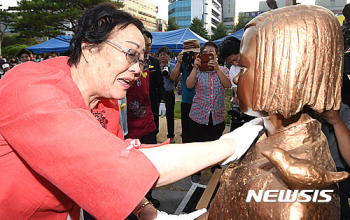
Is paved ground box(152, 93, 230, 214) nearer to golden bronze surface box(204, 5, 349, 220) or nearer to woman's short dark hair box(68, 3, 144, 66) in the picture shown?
golden bronze surface box(204, 5, 349, 220)

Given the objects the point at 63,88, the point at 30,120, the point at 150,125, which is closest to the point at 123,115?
the point at 150,125

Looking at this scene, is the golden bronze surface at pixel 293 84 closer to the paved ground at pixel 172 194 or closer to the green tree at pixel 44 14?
the paved ground at pixel 172 194

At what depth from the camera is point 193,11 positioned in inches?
2931

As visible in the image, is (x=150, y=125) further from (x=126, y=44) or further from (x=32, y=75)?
(x=32, y=75)

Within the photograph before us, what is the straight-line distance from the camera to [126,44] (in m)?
1.30

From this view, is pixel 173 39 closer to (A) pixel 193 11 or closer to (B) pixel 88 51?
(B) pixel 88 51

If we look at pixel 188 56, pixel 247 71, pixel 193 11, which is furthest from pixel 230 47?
pixel 193 11

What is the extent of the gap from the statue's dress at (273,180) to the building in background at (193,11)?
7444 cm

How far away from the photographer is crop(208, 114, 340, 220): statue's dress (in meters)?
0.99

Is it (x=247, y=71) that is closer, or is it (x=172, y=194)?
(x=247, y=71)

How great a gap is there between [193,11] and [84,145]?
80.0 m

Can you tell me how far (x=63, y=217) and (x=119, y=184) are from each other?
73cm

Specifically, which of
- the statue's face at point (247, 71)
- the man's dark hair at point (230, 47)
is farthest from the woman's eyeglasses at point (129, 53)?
the man's dark hair at point (230, 47)

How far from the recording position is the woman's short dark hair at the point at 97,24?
50.4 inches
